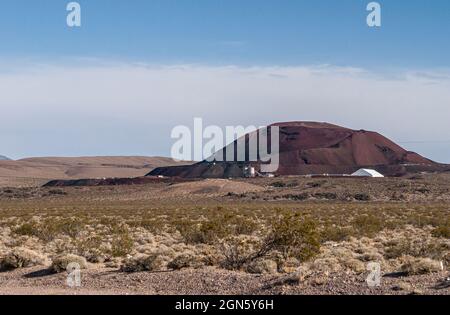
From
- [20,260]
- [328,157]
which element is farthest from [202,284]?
[328,157]

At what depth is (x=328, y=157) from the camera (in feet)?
425

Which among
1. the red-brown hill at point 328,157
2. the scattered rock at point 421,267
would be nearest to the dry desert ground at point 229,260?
the scattered rock at point 421,267

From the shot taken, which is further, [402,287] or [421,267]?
[421,267]

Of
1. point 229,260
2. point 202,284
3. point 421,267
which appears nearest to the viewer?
point 421,267

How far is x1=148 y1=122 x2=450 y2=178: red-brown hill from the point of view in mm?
122250

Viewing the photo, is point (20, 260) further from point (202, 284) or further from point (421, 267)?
point (421, 267)

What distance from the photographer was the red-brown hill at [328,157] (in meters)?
122

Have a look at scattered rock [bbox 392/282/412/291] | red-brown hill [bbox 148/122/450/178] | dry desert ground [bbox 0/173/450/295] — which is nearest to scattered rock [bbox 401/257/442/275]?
dry desert ground [bbox 0/173/450/295]

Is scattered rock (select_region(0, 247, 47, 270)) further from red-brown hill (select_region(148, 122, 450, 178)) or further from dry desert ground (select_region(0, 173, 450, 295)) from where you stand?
red-brown hill (select_region(148, 122, 450, 178))

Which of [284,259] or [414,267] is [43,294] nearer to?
[284,259]

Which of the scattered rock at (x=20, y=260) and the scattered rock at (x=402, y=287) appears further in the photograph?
the scattered rock at (x=20, y=260)

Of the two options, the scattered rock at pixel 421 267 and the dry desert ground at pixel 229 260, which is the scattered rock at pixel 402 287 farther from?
the scattered rock at pixel 421 267

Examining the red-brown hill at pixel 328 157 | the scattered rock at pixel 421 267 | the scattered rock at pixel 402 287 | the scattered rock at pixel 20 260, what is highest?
the red-brown hill at pixel 328 157
